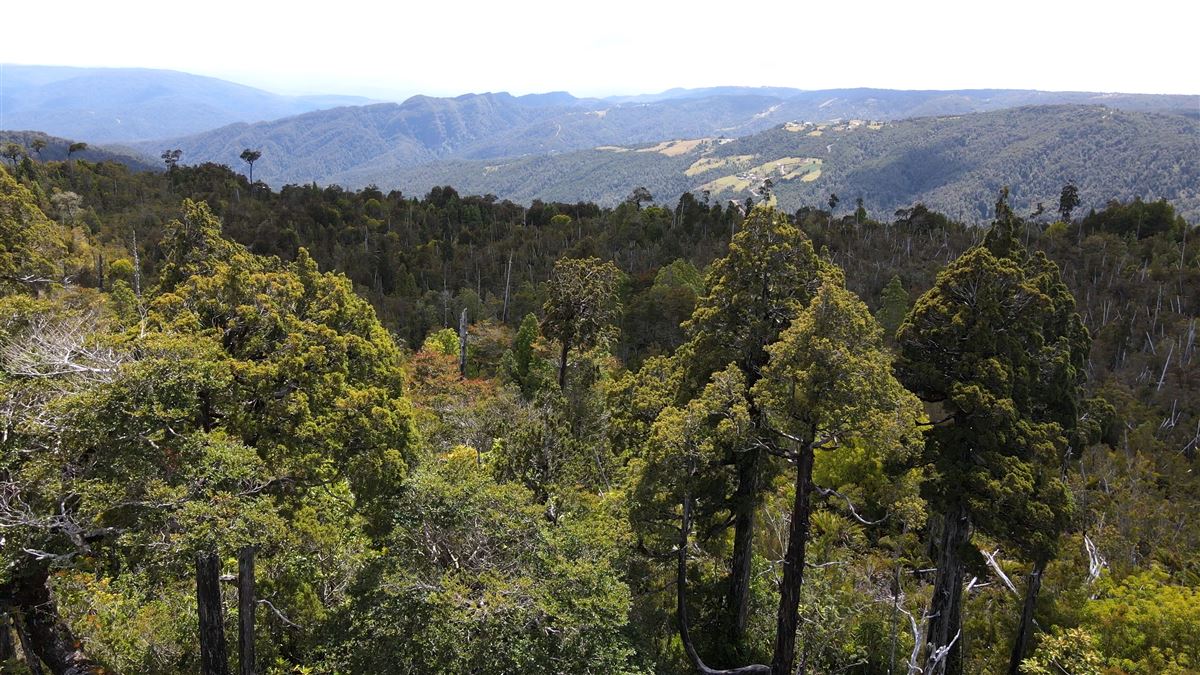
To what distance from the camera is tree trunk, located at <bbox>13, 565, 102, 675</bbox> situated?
42.2ft

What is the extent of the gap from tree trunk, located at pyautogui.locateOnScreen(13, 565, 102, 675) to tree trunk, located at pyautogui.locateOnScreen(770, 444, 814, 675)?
1425 centimetres

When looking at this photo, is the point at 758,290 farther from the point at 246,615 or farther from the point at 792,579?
the point at 246,615

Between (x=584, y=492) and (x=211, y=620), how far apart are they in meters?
8.82

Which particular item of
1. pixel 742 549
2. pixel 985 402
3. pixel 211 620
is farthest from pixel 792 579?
pixel 211 620

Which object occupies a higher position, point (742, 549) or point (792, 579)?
point (792, 579)

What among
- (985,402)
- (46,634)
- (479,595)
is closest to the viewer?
(479,595)

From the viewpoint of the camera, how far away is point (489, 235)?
83812 millimetres

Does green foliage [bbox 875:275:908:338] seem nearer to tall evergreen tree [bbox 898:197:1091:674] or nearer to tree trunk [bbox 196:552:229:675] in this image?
tall evergreen tree [bbox 898:197:1091:674]

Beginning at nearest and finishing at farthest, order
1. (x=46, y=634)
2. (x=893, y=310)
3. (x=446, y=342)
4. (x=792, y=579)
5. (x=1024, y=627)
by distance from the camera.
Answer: (x=46, y=634), (x=792, y=579), (x=1024, y=627), (x=893, y=310), (x=446, y=342)

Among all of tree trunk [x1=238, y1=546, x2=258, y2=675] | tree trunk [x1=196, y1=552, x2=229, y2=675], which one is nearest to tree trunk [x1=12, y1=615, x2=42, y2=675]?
tree trunk [x1=196, y1=552, x2=229, y2=675]

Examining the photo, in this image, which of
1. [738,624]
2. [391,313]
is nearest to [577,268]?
[738,624]

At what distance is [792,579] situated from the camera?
555 inches

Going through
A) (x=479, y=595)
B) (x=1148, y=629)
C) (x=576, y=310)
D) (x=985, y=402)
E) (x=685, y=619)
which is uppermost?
(x=985, y=402)

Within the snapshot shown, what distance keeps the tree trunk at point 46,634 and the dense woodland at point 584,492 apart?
0.06 metres
